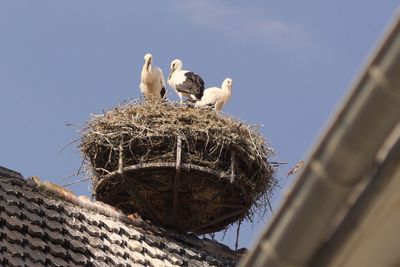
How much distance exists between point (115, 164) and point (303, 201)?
8.35 metres

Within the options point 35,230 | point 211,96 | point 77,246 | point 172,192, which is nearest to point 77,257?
point 77,246

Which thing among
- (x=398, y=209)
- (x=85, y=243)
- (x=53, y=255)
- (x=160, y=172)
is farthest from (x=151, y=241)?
(x=398, y=209)

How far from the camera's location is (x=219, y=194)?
10.4 meters

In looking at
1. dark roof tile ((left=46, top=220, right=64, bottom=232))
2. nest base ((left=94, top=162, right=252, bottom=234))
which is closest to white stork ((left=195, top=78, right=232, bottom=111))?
nest base ((left=94, top=162, right=252, bottom=234))

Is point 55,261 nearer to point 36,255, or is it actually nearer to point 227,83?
point 36,255

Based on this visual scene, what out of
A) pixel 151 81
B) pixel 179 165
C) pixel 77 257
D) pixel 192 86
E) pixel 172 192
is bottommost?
pixel 77 257

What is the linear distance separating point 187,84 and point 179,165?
4.02 m

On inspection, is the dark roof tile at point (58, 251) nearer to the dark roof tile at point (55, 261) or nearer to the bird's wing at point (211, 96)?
the dark roof tile at point (55, 261)

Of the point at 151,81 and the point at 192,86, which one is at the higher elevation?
the point at 151,81

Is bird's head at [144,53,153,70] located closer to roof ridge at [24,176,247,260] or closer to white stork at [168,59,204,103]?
white stork at [168,59,204,103]

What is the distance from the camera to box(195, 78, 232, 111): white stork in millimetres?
13610

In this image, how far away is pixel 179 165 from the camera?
400 inches

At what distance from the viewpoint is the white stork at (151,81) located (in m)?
14.2

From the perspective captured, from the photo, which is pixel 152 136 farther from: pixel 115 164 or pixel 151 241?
pixel 151 241
